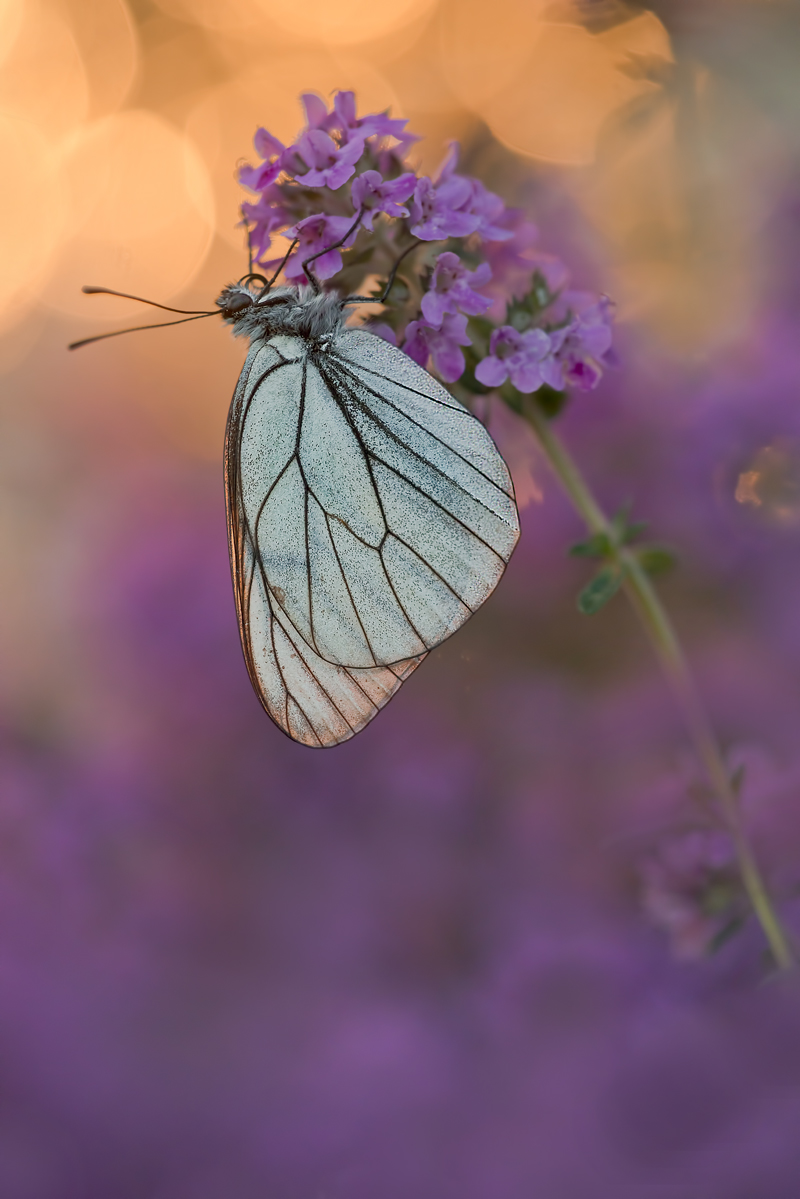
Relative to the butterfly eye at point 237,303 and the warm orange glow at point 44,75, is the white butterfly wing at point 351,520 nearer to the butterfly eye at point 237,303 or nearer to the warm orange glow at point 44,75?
the butterfly eye at point 237,303

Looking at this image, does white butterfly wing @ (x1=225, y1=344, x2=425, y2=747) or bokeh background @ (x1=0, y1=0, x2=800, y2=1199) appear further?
bokeh background @ (x1=0, y1=0, x2=800, y2=1199)

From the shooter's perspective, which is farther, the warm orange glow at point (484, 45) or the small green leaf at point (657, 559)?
the warm orange glow at point (484, 45)

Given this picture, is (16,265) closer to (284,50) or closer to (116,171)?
(116,171)

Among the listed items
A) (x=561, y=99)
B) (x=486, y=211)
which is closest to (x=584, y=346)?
(x=486, y=211)

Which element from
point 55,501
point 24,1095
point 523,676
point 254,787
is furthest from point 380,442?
point 55,501

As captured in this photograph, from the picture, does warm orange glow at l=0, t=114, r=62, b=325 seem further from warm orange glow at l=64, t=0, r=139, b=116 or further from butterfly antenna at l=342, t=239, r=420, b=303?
butterfly antenna at l=342, t=239, r=420, b=303

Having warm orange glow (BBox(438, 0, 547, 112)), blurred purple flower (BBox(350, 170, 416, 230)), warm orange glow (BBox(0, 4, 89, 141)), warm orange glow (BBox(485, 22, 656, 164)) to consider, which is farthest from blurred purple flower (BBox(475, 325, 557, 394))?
warm orange glow (BBox(0, 4, 89, 141))

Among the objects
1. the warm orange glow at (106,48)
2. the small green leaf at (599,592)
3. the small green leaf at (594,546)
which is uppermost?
the warm orange glow at (106,48)

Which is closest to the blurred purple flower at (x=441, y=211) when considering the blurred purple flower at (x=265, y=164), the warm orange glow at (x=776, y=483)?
the blurred purple flower at (x=265, y=164)

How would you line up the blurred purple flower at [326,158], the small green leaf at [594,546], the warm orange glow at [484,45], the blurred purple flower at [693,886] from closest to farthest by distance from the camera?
1. the blurred purple flower at [326,158]
2. the small green leaf at [594,546]
3. the blurred purple flower at [693,886]
4. the warm orange glow at [484,45]
